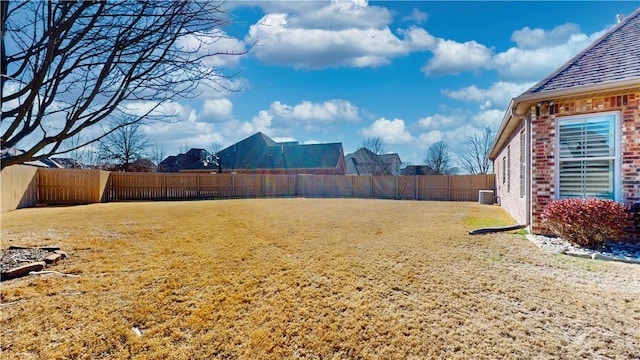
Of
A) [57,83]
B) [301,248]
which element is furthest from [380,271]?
[57,83]

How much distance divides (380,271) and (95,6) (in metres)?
4.65

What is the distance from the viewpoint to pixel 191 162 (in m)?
36.6

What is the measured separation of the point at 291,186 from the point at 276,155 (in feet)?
31.2

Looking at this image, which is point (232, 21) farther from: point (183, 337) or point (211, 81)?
point (183, 337)

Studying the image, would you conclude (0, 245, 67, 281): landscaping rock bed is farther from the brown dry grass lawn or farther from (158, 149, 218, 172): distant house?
(158, 149, 218, 172): distant house

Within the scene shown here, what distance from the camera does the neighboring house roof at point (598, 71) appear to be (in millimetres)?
5422

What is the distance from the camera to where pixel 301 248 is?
5.29m

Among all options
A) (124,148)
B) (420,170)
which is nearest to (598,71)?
(124,148)

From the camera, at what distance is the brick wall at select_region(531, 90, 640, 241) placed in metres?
5.33

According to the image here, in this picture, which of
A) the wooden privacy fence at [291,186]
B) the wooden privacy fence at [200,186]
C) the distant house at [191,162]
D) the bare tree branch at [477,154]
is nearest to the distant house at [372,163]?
the bare tree branch at [477,154]

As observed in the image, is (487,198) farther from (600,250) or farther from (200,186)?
(200,186)

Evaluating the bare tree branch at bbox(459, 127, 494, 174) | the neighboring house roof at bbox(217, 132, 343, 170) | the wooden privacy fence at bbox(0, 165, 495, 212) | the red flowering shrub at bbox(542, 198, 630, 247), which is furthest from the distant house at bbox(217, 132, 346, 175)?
the red flowering shrub at bbox(542, 198, 630, 247)

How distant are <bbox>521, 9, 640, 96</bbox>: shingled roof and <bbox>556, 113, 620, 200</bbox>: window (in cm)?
68

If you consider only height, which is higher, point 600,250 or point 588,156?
point 588,156
